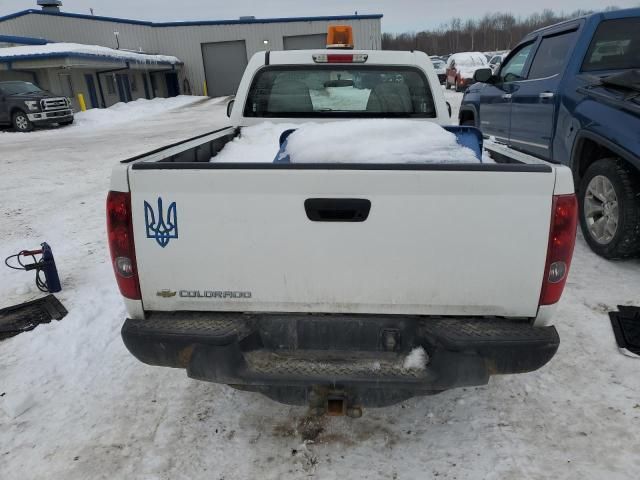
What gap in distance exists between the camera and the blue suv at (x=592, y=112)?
4.13 metres

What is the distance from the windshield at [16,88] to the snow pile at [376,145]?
759 inches

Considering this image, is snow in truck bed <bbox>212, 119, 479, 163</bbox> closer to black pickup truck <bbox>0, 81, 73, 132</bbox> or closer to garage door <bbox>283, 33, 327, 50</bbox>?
black pickup truck <bbox>0, 81, 73, 132</bbox>

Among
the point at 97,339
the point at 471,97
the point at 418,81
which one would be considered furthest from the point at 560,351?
the point at 471,97

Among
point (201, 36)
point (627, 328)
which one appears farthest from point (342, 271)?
point (201, 36)

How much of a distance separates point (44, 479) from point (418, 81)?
3935 mm

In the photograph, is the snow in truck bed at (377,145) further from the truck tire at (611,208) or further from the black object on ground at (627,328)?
the truck tire at (611,208)

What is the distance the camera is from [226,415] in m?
2.77

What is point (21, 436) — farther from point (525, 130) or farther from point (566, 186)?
point (525, 130)

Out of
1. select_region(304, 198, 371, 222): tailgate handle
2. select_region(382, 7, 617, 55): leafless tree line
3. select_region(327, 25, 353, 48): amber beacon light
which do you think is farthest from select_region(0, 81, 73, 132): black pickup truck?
select_region(382, 7, 617, 55): leafless tree line

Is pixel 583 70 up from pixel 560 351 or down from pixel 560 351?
up

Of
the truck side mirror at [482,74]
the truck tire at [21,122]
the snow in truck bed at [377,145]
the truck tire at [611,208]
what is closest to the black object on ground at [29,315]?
the snow in truck bed at [377,145]

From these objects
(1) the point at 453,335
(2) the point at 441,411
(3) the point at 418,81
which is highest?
(3) the point at 418,81

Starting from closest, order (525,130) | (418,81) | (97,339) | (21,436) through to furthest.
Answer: (21,436) → (97,339) → (418,81) → (525,130)

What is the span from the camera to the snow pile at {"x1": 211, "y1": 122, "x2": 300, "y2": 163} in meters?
3.43
